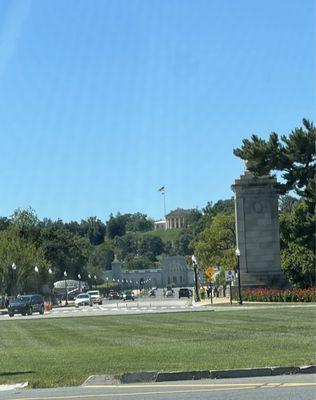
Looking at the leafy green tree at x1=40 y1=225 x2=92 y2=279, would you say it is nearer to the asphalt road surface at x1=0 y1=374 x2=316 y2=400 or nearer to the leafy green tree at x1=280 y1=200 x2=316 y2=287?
the leafy green tree at x1=280 y1=200 x2=316 y2=287

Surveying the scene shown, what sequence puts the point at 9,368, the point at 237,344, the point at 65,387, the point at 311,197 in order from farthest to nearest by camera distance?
the point at 311,197 → the point at 237,344 → the point at 9,368 → the point at 65,387

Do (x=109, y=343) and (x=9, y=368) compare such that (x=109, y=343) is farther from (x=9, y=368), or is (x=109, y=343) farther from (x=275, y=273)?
(x=275, y=273)

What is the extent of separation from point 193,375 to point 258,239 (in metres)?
43.1

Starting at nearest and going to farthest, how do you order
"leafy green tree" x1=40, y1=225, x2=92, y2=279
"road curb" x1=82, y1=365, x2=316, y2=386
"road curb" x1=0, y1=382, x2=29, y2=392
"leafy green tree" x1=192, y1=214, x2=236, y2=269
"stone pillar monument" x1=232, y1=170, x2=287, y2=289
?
"road curb" x1=82, y1=365, x2=316, y2=386 < "road curb" x1=0, y1=382, x2=29, y2=392 < "stone pillar monument" x1=232, y1=170, x2=287, y2=289 < "leafy green tree" x1=192, y1=214, x2=236, y2=269 < "leafy green tree" x1=40, y1=225, x2=92, y2=279

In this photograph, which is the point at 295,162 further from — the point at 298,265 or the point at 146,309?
the point at 146,309

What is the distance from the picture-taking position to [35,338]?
25281 mm

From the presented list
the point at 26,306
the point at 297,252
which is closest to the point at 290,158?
the point at 297,252

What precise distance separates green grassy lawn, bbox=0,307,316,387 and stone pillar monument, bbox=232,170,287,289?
1140 inches

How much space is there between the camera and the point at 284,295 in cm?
4991

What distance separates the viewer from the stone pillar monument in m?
56.0

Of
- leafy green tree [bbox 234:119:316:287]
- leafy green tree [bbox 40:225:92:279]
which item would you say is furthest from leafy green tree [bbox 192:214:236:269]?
leafy green tree [bbox 40:225:92:279]

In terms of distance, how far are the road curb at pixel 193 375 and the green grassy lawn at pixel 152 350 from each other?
1.53 ft

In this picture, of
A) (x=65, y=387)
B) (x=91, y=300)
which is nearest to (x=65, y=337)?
(x=65, y=387)

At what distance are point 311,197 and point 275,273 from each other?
6.27 meters
